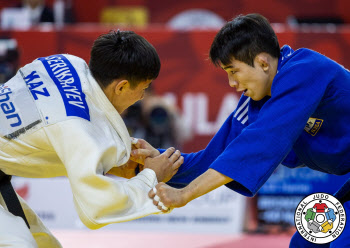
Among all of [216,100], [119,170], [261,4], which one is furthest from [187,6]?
[119,170]

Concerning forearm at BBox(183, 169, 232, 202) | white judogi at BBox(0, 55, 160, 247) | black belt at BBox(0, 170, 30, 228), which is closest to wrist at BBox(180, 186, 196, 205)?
forearm at BBox(183, 169, 232, 202)

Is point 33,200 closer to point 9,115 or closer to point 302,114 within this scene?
point 9,115

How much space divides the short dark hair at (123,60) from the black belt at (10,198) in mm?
605

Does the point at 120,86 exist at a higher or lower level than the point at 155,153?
higher

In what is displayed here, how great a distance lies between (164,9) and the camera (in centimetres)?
836

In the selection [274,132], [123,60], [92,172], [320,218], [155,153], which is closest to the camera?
[92,172]

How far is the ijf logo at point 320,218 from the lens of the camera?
2500 millimetres

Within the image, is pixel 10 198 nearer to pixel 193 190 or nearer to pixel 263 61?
pixel 193 190

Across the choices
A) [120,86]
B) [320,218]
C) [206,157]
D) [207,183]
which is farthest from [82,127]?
[320,218]

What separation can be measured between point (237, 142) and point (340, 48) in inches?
150

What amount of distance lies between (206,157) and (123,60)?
2.51ft

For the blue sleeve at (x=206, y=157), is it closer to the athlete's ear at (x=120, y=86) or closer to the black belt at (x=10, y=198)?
the athlete's ear at (x=120, y=86)

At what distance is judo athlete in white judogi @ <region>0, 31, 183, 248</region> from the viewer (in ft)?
7.36

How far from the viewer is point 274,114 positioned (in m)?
2.39
